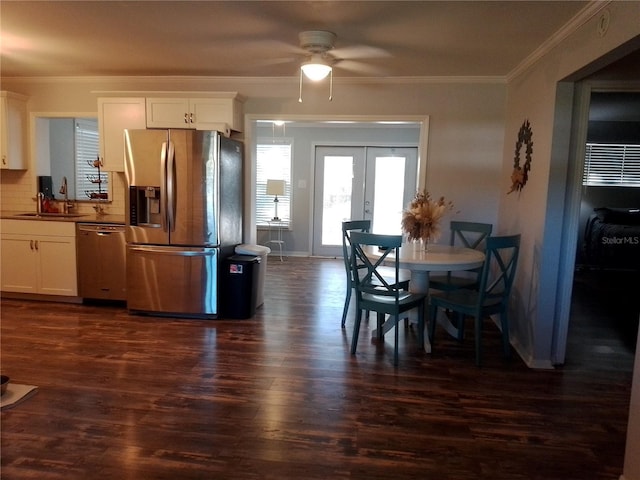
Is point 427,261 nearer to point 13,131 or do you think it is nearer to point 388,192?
point 388,192

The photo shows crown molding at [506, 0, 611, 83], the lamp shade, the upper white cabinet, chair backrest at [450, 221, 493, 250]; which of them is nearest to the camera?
crown molding at [506, 0, 611, 83]

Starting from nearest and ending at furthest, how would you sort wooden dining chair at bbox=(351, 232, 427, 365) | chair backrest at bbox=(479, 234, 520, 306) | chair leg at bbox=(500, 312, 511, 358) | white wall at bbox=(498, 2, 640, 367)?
1. white wall at bbox=(498, 2, 640, 367)
2. chair backrest at bbox=(479, 234, 520, 306)
3. wooden dining chair at bbox=(351, 232, 427, 365)
4. chair leg at bbox=(500, 312, 511, 358)

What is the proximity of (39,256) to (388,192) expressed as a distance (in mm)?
5187

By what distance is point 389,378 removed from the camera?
3.07 meters

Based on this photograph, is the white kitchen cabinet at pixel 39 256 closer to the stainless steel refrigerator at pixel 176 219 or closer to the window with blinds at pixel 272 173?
the stainless steel refrigerator at pixel 176 219

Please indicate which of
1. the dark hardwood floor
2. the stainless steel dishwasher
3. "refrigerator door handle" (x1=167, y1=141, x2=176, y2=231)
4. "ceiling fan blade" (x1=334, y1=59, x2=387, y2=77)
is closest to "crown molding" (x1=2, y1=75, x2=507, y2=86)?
"ceiling fan blade" (x1=334, y1=59, x2=387, y2=77)

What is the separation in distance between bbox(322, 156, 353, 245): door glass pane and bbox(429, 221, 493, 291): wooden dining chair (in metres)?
3.46

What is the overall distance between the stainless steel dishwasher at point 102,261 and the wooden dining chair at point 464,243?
3.06 metres

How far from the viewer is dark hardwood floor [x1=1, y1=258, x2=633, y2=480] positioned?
2127mm

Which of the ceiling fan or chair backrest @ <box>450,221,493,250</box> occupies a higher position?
the ceiling fan

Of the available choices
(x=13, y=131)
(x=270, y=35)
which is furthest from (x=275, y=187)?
(x=270, y=35)

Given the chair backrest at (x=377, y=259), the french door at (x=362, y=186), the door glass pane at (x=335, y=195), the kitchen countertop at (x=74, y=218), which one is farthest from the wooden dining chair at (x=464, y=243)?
the door glass pane at (x=335, y=195)

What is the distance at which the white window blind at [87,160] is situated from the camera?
16.8 ft

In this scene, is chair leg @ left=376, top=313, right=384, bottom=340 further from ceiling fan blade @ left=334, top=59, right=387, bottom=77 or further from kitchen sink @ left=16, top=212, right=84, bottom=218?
kitchen sink @ left=16, top=212, right=84, bottom=218
